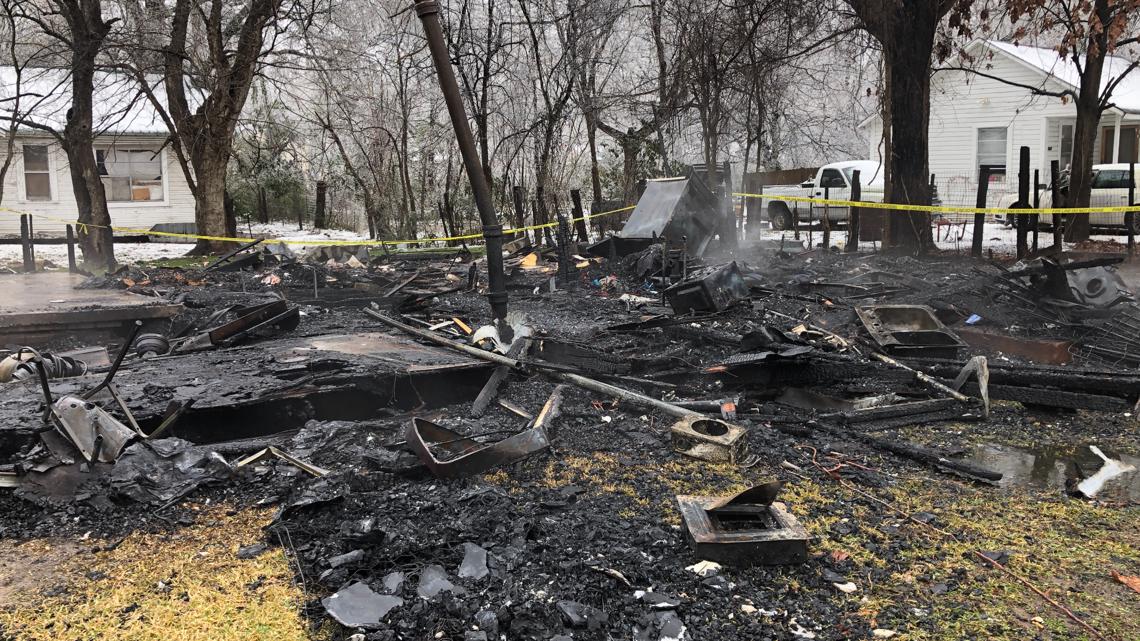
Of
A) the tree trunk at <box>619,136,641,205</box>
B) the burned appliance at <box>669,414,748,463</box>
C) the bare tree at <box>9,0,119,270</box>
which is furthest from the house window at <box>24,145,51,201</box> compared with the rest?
the burned appliance at <box>669,414,748,463</box>

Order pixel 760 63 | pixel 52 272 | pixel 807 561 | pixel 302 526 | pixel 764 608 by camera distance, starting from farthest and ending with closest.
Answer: pixel 760 63 < pixel 52 272 < pixel 302 526 < pixel 807 561 < pixel 764 608

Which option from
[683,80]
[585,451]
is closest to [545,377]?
[585,451]

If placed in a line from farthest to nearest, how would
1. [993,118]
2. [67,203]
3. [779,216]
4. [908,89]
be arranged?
[993,118]
[67,203]
[779,216]
[908,89]

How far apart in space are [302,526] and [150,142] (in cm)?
2448

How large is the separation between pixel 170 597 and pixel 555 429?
2.49m

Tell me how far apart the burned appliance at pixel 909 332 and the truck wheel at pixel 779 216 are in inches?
554

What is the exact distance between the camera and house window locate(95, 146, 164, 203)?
79.3 feet

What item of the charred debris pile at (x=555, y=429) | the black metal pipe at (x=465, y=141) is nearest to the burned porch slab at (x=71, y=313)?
the charred debris pile at (x=555, y=429)

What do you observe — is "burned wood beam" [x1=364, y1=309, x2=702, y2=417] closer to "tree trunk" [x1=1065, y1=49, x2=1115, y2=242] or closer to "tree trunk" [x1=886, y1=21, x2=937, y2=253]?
"tree trunk" [x1=886, y1=21, x2=937, y2=253]

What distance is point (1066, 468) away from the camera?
15.7 ft

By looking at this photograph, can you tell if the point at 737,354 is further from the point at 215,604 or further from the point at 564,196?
the point at 564,196

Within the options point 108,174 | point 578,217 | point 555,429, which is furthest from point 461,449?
point 108,174

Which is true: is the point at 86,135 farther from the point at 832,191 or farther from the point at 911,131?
the point at 832,191

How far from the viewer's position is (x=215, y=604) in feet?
10.6
